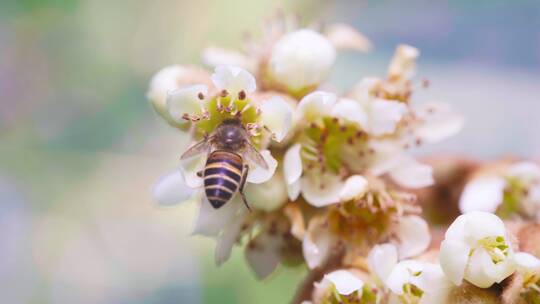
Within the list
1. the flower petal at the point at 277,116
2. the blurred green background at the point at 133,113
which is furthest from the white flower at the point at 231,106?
the blurred green background at the point at 133,113

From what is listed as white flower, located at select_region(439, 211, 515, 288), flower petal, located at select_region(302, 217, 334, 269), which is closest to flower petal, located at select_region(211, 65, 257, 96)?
flower petal, located at select_region(302, 217, 334, 269)

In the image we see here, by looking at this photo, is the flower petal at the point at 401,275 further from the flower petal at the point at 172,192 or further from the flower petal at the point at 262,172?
the flower petal at the point at 172,192

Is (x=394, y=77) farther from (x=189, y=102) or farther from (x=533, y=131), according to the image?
(x=533, y=131)

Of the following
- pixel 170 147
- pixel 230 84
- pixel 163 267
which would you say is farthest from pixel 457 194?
pixel 170 147

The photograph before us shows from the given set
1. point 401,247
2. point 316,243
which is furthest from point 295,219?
point 401,247

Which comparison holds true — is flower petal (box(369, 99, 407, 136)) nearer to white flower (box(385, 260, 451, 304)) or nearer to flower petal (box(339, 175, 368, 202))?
flower petal (box(339, 175, 368, 202))
